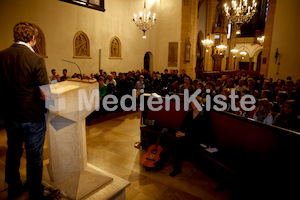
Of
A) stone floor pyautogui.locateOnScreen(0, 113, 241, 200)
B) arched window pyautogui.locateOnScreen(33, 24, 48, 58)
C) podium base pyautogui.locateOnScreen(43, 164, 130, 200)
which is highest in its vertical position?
arched window pyautogui.locateOnScreen(33, 24, 48, 58)

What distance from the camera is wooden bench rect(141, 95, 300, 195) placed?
2803 millimetres

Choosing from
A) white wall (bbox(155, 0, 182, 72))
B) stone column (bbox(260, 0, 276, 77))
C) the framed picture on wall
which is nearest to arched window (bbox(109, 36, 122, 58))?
the framed picture on wall

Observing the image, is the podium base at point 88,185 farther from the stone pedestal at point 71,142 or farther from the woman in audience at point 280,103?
the woman in audience at point 280,103

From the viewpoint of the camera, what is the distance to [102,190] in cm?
242

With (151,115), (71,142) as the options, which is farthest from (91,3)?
(71,142)

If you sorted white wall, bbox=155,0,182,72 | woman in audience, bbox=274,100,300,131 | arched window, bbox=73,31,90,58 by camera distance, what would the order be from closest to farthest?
woman in audience, bbox=274,100,300,131, arched window, bbox=73,31,90,58, white wall, bbox=155,0,182,72

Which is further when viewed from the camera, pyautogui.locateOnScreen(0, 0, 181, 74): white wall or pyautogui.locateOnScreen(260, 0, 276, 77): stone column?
pyautogui.locateOnScreen(260, 0, 276, 77): stone column

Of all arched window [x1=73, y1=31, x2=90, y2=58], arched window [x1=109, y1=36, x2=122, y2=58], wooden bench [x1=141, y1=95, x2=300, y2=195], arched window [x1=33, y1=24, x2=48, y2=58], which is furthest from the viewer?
arched window [x1=109, y1=36, x2=122, y2=58]

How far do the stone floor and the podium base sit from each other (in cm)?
39

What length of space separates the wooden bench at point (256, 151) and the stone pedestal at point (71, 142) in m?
2.01

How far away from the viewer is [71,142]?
2387 mm

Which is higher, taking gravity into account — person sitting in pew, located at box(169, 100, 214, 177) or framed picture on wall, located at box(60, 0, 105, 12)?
framed picture on wall, located at box(60, 0, 105, 12)

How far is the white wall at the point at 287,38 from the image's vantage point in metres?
11.0

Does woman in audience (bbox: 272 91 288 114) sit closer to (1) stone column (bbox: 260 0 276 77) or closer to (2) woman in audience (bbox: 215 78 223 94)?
(2) woman in audience (bbox: 215 78 223 94)
